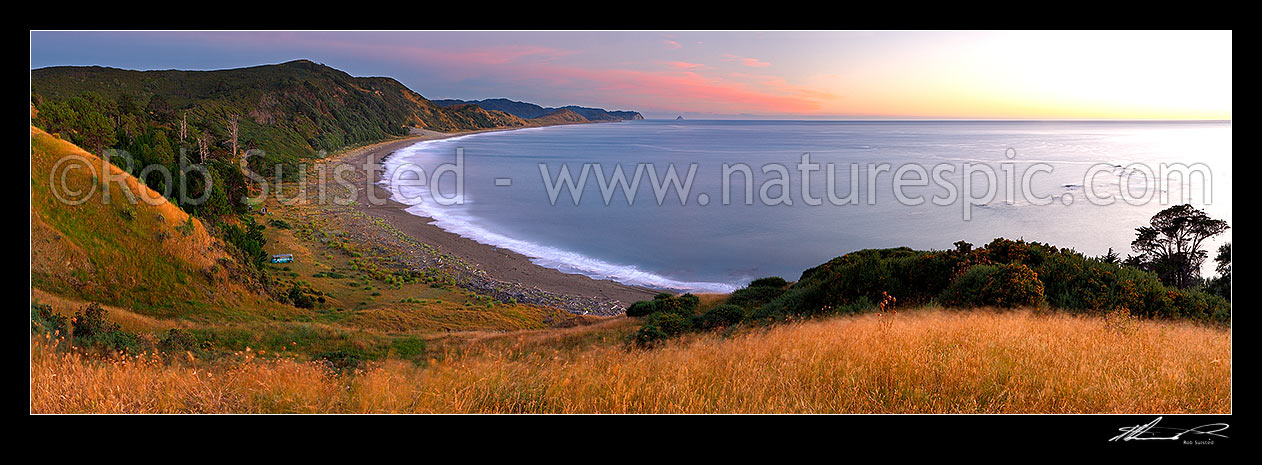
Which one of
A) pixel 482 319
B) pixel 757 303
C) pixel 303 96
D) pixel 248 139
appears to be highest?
pixel 303 96

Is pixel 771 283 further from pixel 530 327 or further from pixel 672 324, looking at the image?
pixel 530 327

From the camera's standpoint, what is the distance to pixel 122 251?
723 inches

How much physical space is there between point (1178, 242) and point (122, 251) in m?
37.8

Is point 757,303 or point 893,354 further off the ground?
point 893,354

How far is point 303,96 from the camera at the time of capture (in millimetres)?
121688

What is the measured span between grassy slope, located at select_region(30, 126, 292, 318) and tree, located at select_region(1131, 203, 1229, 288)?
107 feet

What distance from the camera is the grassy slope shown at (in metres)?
16.7

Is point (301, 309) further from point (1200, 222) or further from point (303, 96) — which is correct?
point (303, 96)

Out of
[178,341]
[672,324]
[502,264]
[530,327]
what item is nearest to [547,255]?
[502,264]

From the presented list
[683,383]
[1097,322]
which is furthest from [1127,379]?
[1097,322]

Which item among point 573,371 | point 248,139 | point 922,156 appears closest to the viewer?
point 573,371

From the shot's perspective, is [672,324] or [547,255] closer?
[672,324]

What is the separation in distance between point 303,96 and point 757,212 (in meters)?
113

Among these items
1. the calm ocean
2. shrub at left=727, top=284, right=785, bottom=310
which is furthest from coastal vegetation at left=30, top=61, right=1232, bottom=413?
the calm ocean
